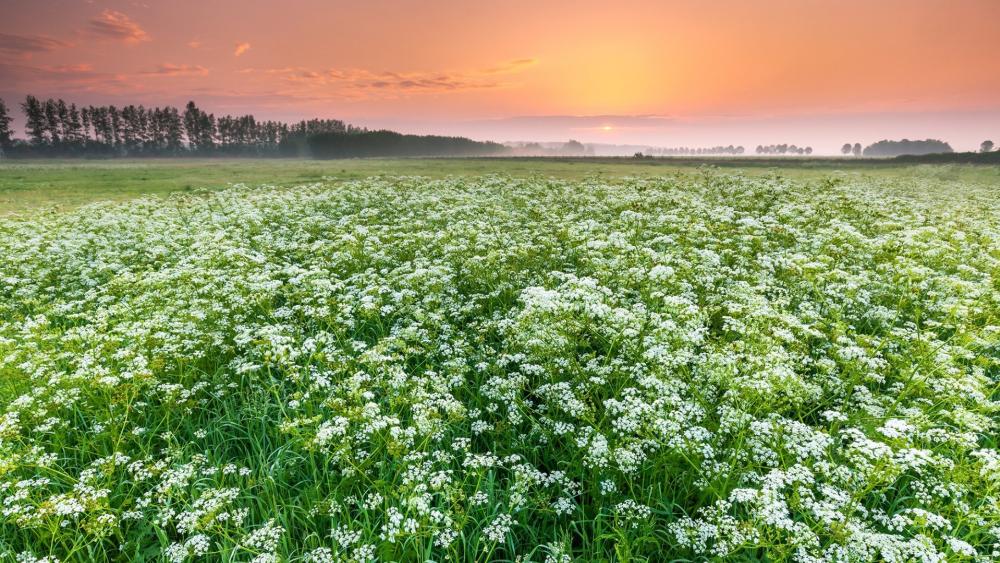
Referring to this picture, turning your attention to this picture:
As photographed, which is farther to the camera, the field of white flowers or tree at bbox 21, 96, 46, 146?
tree at bbox 21, 96, 46, 146

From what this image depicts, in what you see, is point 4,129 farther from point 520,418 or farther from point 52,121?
point 520,418

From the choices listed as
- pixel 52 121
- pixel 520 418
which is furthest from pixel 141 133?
pixel 520 418

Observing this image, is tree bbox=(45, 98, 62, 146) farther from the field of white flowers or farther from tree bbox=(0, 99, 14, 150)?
the field of white flowers

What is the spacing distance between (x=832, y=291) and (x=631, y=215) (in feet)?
22.1

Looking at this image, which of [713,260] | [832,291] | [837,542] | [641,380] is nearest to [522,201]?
[713,260]

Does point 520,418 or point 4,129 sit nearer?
point 520,418

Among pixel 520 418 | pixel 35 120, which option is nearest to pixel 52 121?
pixel 35 120

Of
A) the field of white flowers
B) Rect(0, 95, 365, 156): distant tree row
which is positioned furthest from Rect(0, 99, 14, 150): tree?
the field of white flowers

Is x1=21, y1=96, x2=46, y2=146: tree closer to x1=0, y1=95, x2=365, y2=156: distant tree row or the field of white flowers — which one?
x1=0, y1=95, x2=365, y2=156: distant tree row

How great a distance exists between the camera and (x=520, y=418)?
6480 millimetres

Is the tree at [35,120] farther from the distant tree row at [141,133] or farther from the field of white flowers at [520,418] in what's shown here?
the field of white flowers at [520,418]

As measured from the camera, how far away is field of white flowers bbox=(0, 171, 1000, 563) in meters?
4.77

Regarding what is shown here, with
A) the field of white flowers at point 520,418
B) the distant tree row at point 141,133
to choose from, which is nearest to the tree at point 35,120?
the distant tree row at point 141,133

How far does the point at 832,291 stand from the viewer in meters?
8.84
